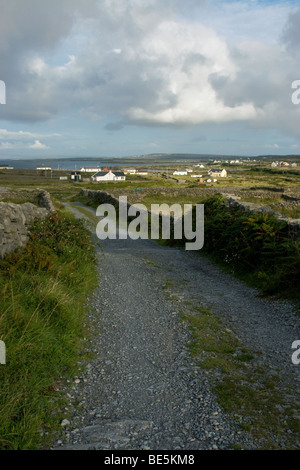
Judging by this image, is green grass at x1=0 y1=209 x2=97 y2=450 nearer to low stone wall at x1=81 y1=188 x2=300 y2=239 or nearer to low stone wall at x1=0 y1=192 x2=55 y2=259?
low stone wall at x1=0 y1=192 x2=55 y2=259

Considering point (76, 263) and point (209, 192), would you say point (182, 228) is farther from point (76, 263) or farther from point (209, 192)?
point (209, 192)

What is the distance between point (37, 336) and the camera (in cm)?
488

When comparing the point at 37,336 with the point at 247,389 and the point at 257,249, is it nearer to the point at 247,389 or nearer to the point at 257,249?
the point at 247,389

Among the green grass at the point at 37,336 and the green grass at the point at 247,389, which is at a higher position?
the green grass at the point at 37,336

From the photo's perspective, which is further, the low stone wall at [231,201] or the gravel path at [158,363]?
the low stone wall at [231,201]

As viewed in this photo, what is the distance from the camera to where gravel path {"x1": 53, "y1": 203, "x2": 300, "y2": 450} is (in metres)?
3.56

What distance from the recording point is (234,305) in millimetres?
7621

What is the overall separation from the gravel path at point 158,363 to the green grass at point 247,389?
4.7 inches

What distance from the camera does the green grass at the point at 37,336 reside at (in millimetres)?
3619

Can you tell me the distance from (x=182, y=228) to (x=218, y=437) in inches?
509

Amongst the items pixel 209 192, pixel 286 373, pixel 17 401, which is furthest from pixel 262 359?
pixel 209 192
